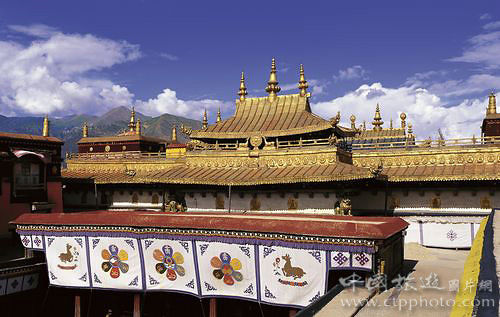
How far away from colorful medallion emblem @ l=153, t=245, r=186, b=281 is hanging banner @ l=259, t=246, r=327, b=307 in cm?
270

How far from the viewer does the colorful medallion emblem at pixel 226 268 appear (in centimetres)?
1099

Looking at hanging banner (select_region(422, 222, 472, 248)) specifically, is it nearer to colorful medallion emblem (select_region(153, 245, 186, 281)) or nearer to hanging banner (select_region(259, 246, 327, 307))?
hanging banner (select_region(259, 246, 327, 307))

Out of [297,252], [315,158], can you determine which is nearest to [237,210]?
[315,158]

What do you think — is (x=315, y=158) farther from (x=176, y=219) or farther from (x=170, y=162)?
(x=170, y=162)

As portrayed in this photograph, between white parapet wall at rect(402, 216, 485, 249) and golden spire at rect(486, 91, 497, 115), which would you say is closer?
white parapet wall at rect(402, 216, 485, 249)

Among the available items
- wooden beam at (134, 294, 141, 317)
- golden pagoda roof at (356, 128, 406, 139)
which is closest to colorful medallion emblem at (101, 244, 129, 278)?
wooden beam at (134, 294, 141, 317)

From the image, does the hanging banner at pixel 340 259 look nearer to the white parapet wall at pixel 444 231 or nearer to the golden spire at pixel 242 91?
the white parapet wall at pixel 444 231

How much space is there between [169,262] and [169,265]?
0.11 m

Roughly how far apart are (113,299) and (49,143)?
10.00 metres

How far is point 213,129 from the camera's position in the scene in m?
24.0

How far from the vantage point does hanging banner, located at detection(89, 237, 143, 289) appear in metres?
12.5

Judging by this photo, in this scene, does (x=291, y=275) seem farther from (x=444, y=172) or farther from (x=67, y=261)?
(x=444, y=172)

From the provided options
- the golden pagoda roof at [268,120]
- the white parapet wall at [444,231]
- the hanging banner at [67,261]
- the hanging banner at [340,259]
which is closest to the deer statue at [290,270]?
the hanging banner at [340,259]

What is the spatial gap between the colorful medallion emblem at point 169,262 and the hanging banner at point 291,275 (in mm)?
2703
